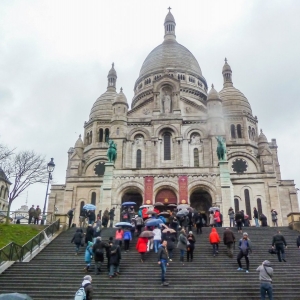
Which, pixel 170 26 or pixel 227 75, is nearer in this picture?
pixel 227 75

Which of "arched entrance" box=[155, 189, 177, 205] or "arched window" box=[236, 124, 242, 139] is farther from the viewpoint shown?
"arched window" box=[236, 124, 242, 139]

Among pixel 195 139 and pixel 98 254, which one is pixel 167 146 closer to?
pixel 195 139

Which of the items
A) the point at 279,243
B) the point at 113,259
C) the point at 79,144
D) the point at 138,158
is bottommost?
the point at 113,259

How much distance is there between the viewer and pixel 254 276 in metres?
14.1

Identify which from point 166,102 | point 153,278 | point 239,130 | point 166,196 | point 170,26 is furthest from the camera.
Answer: point 170,26

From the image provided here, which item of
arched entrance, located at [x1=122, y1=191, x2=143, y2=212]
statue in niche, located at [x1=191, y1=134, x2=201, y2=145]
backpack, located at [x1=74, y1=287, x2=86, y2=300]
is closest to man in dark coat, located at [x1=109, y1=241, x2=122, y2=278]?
backpack, located at [x1=74, y1=287, x2=86, y2=300]

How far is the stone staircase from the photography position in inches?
499

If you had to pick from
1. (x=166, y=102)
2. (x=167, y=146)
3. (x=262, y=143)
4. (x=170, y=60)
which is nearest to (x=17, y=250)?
(x=167, y=146)

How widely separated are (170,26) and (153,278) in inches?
2567

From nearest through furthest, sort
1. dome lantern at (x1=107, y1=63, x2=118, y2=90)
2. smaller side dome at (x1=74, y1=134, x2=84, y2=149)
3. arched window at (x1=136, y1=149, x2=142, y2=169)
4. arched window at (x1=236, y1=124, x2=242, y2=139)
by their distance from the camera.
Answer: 1. arched window at (x1=136, y1=149, x2=142, y2=169)
2. arched window at (x1=236, y1=124, x2=242, y2=139)
3. smaller side dome at (x1=74, y1=134, x2=84, y2=149)
4. dome lantern at (x1=107, y1=63, x2=118, y2=90)

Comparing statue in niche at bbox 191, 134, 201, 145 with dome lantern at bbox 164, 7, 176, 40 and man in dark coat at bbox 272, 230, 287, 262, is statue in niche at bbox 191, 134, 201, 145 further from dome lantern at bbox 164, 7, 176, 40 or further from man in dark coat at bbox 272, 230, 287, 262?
dome lantern at bbox 164, 7, 176, 40

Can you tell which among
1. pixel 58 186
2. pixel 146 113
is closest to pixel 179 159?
pixel 146 113

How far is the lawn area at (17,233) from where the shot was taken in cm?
2033

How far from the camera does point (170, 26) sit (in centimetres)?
7194
